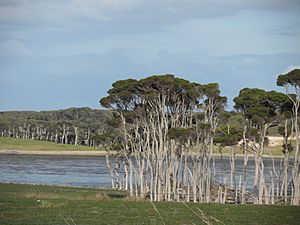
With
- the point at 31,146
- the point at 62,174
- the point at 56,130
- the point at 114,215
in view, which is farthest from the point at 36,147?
the point at 114,215

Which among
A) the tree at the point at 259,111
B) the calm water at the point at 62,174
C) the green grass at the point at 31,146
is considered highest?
the tree at the point at 259,111

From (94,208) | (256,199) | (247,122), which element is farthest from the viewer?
(247,122)

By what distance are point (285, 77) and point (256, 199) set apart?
8154mm

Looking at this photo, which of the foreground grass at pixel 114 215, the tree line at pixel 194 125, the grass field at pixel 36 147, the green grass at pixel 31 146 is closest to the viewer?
the foreground grass at pixel 114 215

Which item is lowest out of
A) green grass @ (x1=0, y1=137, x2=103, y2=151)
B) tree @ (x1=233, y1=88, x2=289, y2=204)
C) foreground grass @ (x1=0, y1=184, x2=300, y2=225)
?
foreground grass @ (x1=0, y1=184, x2=300, y2=225)

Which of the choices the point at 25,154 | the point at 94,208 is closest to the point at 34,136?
the point at 25,154

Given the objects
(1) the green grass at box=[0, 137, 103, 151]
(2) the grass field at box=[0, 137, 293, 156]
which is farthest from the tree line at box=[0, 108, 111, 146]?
(1) the green grass at box=[0, 137, 103, 151]

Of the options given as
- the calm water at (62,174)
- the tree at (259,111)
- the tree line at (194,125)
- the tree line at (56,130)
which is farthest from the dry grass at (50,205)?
the tree line at (56,130)

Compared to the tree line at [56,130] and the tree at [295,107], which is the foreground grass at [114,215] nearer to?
the tree at [295,107]

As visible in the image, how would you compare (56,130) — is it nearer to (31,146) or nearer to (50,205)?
(31,146)

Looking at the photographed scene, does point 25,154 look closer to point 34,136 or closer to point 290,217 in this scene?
point 34,136

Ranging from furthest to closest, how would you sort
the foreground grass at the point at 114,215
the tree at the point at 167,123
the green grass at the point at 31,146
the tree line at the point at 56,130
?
1. the tree line at the point at 56,130
2. the green grass at the point at 31,146
3. the tree at the point at 167,123
4. the foreground grass at the point at 114,215

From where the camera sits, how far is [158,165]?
4281 cm

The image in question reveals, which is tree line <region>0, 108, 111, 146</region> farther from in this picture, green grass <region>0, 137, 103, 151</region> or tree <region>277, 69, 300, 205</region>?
tree <region>277, 69, 300, 205</region>
